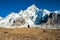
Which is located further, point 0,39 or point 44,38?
point 44,38

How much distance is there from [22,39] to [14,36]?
1.70 metres

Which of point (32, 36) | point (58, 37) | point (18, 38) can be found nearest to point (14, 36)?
point (18, 38)

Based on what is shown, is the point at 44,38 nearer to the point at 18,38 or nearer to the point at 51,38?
the point at 51,38

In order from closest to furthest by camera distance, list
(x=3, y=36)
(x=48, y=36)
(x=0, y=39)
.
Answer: (x=0, y=39)
(x=3, y=36)
(x=48, y=36)

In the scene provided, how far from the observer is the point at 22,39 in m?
26.9

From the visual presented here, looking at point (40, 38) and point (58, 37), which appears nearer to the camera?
point (40, 38)

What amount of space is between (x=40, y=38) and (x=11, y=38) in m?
4.48

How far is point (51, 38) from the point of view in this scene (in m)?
28.8

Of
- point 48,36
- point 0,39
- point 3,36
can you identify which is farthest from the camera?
point 48,36

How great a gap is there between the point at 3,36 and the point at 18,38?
2.45 m

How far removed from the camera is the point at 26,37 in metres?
27.9

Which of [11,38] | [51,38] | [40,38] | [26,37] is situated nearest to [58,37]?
[51,38]

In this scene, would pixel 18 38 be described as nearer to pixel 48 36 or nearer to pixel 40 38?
pixel 40 38

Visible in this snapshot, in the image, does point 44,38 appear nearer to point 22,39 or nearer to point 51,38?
point 51,38
